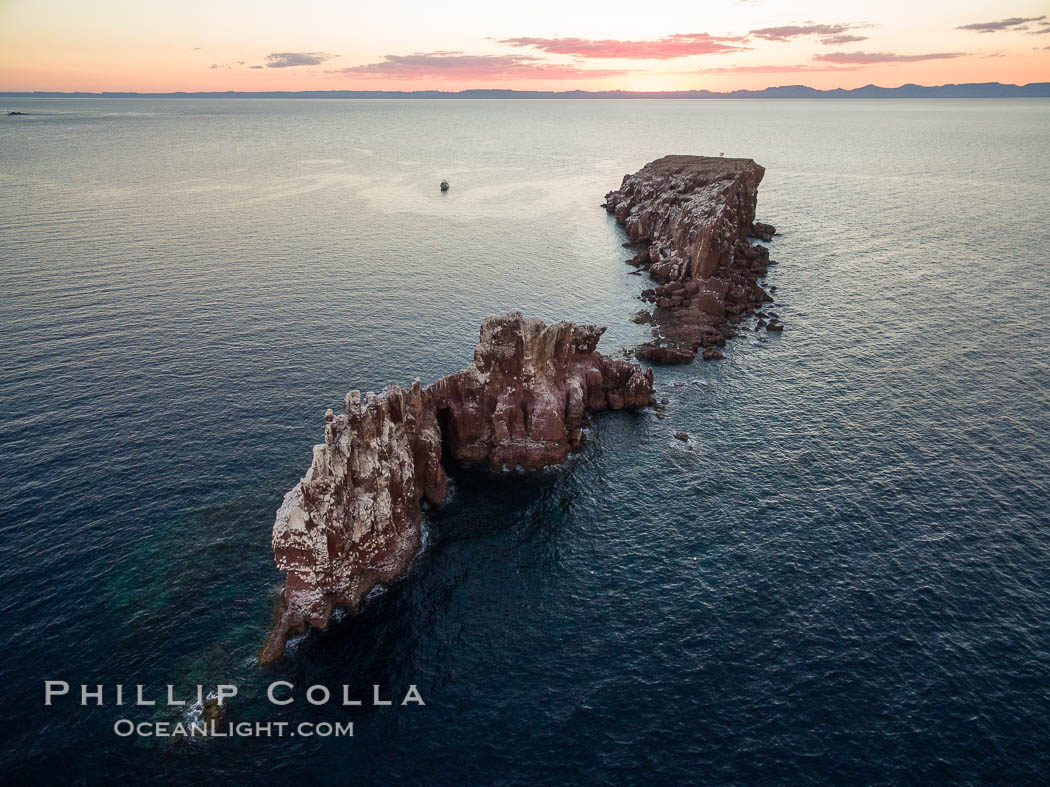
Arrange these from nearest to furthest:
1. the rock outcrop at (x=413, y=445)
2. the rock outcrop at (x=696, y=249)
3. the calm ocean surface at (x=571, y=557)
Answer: the calm ocean surface at (x=571, y=557)
the rock outcrop at (x=413, y=445)
the rock outcrop at (x=696, y=249)

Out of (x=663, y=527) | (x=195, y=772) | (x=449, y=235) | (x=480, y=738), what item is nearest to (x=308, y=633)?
(x=195, y=772)

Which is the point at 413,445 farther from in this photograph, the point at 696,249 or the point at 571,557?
the point at 696,249

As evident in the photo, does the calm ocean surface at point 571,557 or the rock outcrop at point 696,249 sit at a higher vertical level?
the rock outcrop at point 696,249

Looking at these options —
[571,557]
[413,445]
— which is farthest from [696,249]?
[571,557]

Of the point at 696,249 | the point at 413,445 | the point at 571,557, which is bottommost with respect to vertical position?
the point at 571,557

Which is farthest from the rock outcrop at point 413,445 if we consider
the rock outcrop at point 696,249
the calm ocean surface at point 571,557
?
the rock outcrop at point 696,249

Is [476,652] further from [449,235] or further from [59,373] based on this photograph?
[449,235]

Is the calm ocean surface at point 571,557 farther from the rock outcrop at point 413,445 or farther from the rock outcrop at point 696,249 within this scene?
the rock outcrop at point 696,249
